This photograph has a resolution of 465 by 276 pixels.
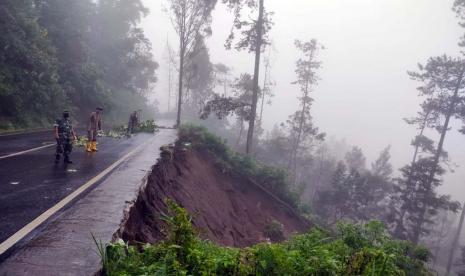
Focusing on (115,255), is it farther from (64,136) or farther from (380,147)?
(380,147)

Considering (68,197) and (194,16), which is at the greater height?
(194,16)

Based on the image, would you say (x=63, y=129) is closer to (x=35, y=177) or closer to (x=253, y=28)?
(x=35, y=177)

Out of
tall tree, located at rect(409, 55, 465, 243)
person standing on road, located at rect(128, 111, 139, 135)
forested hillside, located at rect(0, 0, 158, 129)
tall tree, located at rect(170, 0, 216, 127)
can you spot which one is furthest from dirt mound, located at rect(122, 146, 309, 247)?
tall tree, located at rect(409, 55, 465, 243)

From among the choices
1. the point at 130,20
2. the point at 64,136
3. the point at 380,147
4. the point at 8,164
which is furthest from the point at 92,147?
the point at 380,147

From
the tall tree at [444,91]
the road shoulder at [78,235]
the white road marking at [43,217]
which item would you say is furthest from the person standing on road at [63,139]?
the tall tree at [444,91]

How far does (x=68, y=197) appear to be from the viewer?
7793 mm

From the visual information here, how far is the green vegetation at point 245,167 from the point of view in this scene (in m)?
21.2

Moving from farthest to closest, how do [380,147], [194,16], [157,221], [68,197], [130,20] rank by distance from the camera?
[380,147] < [130,20] < [194,16] < [157,221] < [68,197]

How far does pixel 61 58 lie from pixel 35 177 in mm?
24094

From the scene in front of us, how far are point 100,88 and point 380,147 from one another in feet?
477

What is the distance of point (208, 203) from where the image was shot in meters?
15.1

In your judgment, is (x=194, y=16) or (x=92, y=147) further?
(x=194, y=16)

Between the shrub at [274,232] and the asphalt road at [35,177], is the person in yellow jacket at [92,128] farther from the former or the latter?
the shrub at [274,232]

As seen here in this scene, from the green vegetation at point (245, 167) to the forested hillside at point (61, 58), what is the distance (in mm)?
9674
